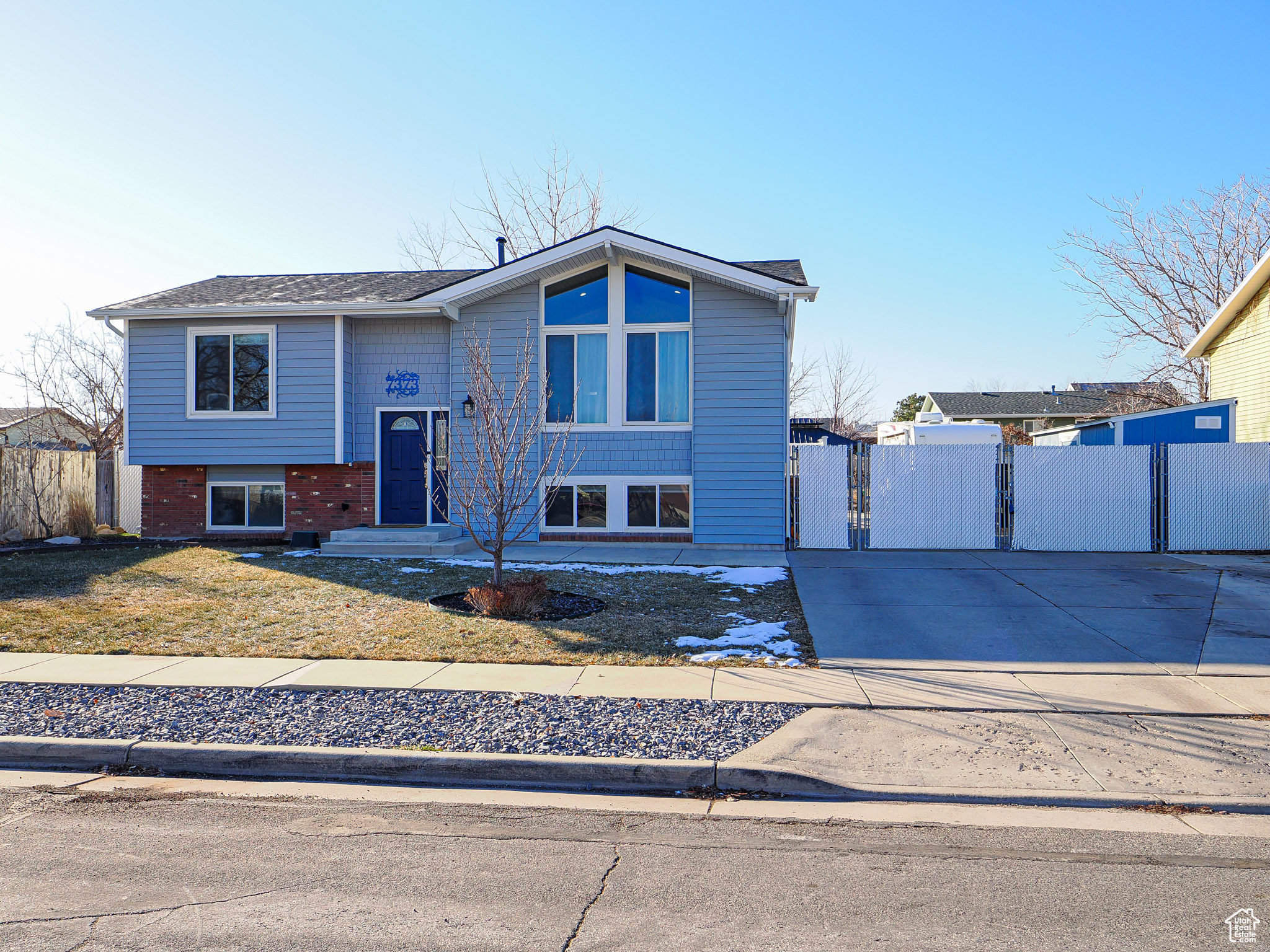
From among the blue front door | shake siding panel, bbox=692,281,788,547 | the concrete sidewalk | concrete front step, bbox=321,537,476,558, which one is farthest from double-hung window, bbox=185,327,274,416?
the concrete sidewalk

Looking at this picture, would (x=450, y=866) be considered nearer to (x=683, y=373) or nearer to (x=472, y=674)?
(x=472, y=674)

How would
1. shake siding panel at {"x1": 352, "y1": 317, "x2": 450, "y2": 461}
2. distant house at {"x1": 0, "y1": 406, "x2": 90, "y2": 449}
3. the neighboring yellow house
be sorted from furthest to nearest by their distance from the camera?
distant house at {"x1": 0, "y1": 406, "x2": 90, "y2": 449} < the neighboring yellow house < shake siding panel at {"x1": 352, "y1": 317, "x2": 450, "y2": 461}

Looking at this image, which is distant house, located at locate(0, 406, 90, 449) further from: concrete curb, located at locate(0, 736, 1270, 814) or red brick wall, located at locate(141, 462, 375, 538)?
concrete curb, located at locate(0, 736, 1270, 814)

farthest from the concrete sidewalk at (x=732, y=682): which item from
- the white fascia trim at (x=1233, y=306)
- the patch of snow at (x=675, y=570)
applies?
the white fascia trim at (x=1233, y=306)

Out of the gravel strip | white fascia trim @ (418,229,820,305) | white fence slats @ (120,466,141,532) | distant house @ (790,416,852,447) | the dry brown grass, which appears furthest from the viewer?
white fence slats @ (120,466,141,532)

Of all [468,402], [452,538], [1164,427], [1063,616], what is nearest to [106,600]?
[452,538]

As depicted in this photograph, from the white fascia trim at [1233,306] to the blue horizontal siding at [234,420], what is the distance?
64.0ft

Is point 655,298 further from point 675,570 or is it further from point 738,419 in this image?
point 675,570

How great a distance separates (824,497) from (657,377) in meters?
3.81

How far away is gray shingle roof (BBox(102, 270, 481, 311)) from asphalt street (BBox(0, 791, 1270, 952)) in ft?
40.7

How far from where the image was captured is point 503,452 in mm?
9641

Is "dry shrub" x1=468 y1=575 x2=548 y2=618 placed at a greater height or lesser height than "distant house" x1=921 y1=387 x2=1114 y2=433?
lesser

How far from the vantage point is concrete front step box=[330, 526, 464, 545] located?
14.5 meters

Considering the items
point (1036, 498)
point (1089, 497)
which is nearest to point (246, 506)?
point (1036, 498)
